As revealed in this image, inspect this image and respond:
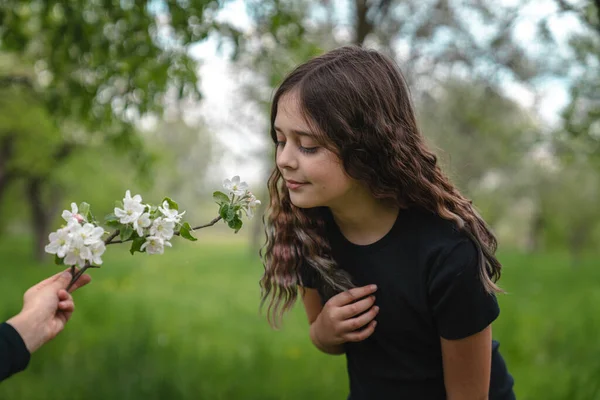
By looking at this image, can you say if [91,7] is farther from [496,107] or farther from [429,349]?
[496,107]

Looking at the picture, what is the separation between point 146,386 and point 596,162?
17.4ft

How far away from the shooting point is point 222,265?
18.7m

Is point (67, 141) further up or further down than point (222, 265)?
further up

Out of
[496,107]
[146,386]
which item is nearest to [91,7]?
[146,386]

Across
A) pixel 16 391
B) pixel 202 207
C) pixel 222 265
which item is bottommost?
pixel 16 391

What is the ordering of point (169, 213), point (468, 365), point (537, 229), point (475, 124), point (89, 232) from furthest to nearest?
point (537, 229), point (475, 124), point (468, 365), point (169, 213), point (89, 232)

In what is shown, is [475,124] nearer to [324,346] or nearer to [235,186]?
[324,346]

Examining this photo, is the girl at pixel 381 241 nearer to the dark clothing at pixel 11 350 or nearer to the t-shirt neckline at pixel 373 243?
the t-shirt neckline at pixel 373 243

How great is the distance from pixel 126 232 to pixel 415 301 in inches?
32.0

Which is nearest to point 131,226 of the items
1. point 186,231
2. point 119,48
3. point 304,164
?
point 186,231

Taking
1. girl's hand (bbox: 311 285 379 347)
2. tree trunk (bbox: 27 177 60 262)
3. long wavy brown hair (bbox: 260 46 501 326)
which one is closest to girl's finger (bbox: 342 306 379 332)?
girl's hand (bbox: 311 285 379 347)

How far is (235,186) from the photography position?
1454 mm

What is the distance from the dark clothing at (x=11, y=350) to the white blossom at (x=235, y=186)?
60 centimetres

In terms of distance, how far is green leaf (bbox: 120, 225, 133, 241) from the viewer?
1.31m
